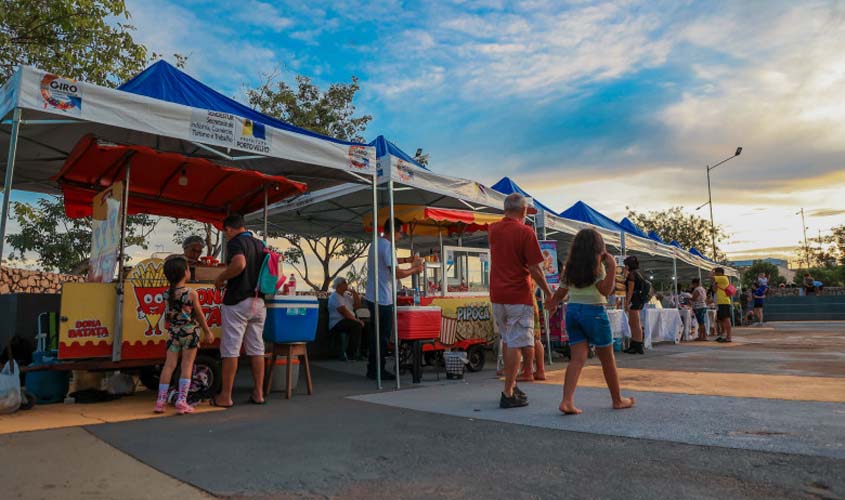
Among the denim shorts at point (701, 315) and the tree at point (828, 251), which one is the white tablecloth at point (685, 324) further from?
the tree at point (828, 251)

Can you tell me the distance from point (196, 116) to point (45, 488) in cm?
368

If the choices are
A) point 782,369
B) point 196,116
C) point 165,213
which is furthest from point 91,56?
point 782,369

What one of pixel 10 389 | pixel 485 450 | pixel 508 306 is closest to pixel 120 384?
pixel 10 389

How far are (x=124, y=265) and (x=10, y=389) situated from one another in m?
1.52

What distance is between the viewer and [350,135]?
2042 cm

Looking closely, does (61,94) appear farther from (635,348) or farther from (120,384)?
(635,348)

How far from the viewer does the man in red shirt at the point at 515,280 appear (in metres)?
5.12

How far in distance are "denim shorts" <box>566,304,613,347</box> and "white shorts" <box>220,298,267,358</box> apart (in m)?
3.07

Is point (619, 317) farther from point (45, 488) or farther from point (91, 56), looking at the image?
point (91, 56)

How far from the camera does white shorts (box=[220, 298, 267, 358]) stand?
5.26 m

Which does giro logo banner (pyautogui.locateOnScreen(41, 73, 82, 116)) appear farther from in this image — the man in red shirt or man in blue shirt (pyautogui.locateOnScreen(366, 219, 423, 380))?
the man in red shirt

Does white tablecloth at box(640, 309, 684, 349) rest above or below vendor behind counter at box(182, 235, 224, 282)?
below

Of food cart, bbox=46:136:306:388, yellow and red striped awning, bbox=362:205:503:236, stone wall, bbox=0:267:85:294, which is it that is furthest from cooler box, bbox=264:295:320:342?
stone wall, bbox=0:267:85:294

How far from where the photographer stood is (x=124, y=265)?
5676 millimetres
